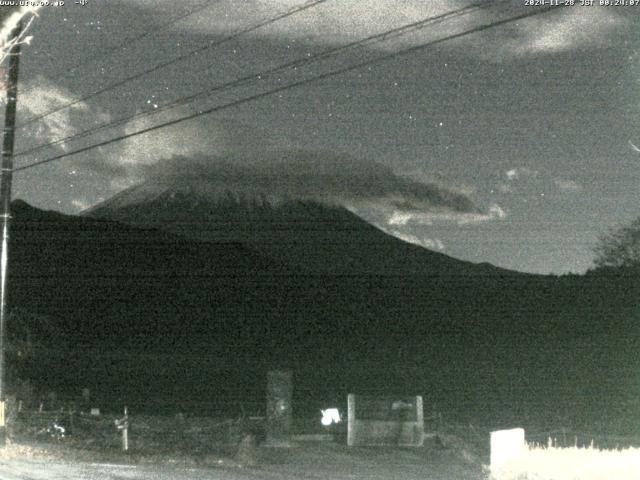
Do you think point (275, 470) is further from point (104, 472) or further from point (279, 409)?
point (279, 409)

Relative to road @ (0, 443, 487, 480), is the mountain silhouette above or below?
above

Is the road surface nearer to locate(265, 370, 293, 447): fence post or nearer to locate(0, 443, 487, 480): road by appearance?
locate(0, 443, 487, 480): road

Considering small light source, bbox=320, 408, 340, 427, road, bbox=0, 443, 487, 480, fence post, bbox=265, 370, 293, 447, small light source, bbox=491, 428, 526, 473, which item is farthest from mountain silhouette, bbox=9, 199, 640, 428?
small light source, bbox=491, 428, 526, 473

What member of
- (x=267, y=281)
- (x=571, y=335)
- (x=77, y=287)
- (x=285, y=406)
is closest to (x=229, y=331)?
(x=77, y=287)

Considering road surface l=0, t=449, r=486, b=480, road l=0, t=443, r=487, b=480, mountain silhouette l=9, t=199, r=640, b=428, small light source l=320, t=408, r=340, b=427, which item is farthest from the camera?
mountain silhouette l=9, t=199, r=640, b=428

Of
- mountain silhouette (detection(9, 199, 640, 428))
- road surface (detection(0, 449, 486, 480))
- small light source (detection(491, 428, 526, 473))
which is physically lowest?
road surface (detection(0, 449, 486, 480))

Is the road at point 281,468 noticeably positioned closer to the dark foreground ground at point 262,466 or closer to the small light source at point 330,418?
the dark foreground ground at point 262,466

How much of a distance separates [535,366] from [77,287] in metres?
65.1

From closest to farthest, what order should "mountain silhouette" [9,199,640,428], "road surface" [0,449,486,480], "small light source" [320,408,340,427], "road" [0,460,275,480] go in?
"road" [0,460,275,480]
"road surface" [0,449,486,480]
"small light source" [320,408,340,427]
"mountain silhouette" [9,199,640,428]

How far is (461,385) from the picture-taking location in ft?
244

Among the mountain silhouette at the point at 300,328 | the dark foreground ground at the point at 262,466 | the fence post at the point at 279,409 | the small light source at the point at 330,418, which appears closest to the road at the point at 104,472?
the dark foreground ground at the point at 262,466

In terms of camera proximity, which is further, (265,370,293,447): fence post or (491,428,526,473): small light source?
(265,370,293,447): fence post

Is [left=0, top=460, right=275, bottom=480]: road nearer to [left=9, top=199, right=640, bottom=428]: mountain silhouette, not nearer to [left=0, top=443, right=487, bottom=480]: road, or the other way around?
[left=0, top=443, right=487, bottom=480]: road

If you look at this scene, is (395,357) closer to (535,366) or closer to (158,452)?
(535,366)
